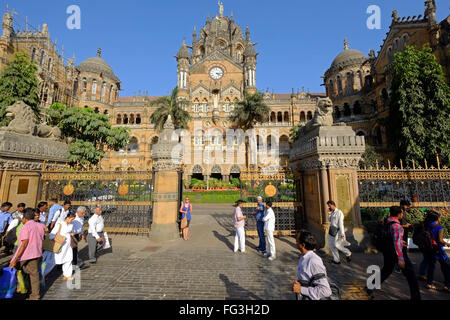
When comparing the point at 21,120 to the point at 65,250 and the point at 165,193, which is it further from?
the point at 65,250

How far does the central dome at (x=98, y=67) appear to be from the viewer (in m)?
36.0

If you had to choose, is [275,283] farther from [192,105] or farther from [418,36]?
[192,105]

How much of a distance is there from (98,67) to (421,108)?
1857 inches

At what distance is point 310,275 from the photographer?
229 cm

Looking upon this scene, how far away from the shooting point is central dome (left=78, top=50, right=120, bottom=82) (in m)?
36.0

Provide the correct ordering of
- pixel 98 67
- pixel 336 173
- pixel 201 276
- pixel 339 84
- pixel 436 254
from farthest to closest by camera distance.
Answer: pixel 98 67 < pixel 339 84 < pixel 336 173 < pixel 201 276 < pixel 436 254

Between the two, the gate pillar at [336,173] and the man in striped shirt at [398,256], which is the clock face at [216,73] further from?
the man in striped shirt at [398,256]

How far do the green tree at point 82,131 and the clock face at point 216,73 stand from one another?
2409cm

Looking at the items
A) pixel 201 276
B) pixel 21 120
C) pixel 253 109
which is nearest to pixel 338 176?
pixel 201 276

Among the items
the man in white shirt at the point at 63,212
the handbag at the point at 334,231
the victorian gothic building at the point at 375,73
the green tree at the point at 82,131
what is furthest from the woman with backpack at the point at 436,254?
the victorian gothic building at the point at 375,73

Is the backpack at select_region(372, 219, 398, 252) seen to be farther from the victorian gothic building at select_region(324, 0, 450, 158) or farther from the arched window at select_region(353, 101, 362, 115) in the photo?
A: the arched window at select_region(353, 101, 362, 115)

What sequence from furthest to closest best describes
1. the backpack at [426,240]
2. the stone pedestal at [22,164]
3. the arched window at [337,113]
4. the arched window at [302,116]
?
the arched window at [302,116] < the arched window at [337,113] < the stone pedestal at [22,164] < the backpack at [426,240]

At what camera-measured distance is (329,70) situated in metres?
33.9
